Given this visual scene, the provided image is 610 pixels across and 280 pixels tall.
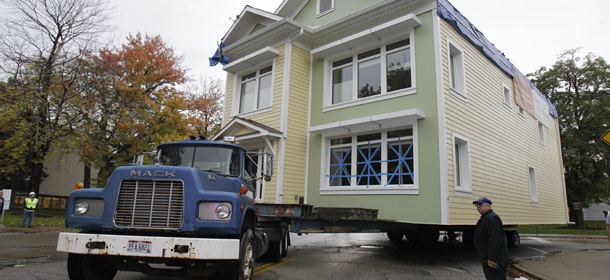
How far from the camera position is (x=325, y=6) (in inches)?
581

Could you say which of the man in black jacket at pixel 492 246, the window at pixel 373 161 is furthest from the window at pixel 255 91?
the man in black jacket at pixel 492 246

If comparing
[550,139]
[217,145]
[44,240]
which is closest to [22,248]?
[44,240]

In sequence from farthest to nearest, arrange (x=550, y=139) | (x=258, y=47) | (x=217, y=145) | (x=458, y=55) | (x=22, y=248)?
(x=550, y=139) → (x=258, y=47) → (x=458, y=55) → (x=22, y=248) → (x=217, y=145)

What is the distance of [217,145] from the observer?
706cm

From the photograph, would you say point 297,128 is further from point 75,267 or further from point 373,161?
point 75,267

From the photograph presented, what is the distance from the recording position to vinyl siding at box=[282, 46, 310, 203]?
42.4ft

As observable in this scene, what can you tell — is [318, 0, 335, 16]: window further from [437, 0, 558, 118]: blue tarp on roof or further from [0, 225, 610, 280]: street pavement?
[0, 225, 610, 280]: street pavement

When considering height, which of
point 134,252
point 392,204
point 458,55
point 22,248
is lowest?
point 22,248

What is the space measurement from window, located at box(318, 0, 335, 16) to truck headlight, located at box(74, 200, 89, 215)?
1141 cm

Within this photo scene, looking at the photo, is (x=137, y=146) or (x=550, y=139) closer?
(x=550, y=139)

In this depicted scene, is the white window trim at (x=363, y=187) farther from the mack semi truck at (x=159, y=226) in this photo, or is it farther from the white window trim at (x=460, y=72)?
the mack semi truck at (x=159, y=226)

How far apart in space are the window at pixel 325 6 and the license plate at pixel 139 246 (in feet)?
38.5

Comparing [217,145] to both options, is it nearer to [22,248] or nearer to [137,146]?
[22,248]

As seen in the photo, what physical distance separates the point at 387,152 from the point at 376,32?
3.78 m
